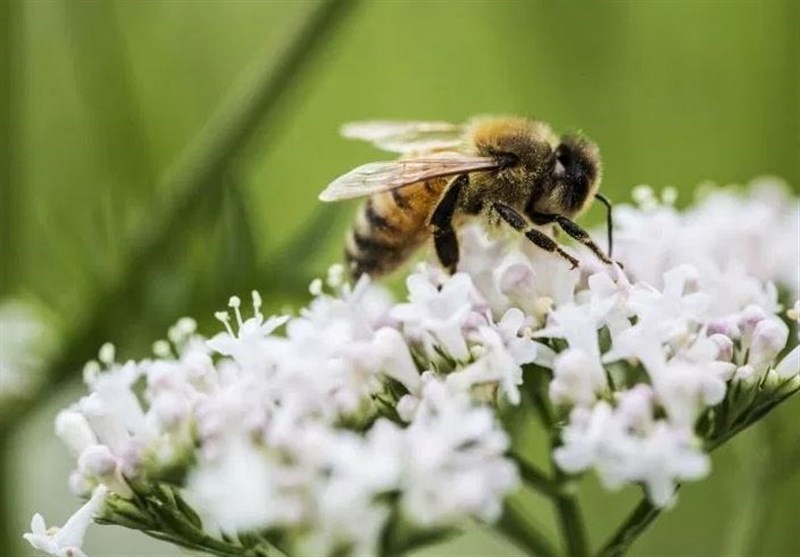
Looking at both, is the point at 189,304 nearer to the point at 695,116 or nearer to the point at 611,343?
the point at 611,343

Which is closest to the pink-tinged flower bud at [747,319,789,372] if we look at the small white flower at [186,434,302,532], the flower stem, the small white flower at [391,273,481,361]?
the flower stem

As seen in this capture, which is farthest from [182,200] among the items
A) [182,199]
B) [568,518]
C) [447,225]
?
[568,518]

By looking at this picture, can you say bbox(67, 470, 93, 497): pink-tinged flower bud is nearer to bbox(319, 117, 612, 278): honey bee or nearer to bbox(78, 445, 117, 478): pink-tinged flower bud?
bbox(78, 445, 117, 478): pink-tinged flower bud

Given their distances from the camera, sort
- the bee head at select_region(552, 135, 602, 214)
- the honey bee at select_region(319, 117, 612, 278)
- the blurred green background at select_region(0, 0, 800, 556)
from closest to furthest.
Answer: the honey bee at select_region(319, 117, 612, 278) < the bee head at select_region(552, 135, 602, 214) < the blurred green background at select_region(0, 0, 800, 556)

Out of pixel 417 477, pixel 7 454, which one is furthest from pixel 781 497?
pixel 417 477

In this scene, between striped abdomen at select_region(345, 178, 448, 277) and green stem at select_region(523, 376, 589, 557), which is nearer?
green stem at select_region(523, 376, 589, 557)

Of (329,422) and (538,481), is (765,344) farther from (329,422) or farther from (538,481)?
(329,422)
